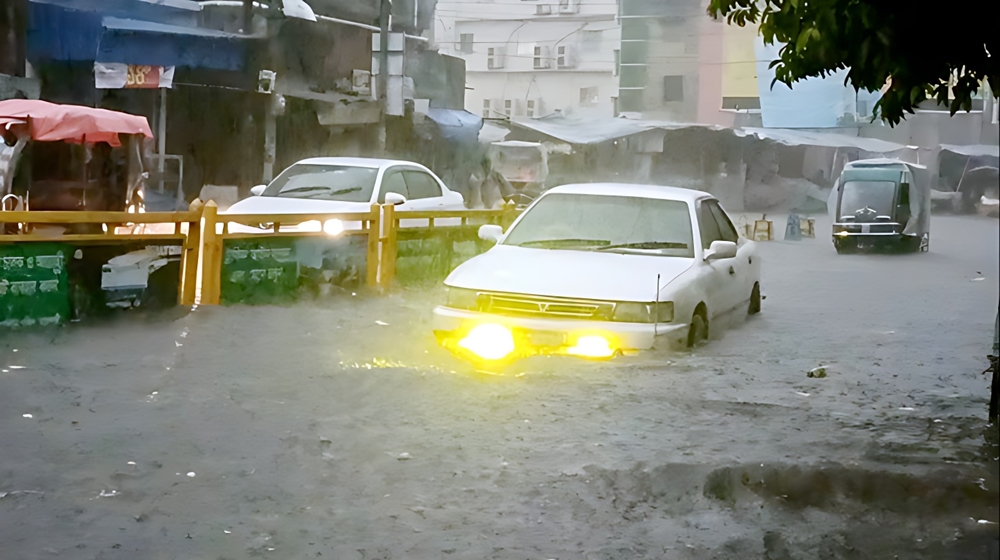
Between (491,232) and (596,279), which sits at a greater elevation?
(491,232)

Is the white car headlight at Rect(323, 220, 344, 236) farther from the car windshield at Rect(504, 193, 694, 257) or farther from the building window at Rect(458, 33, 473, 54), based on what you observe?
the building window at Rect(458, 33, 473, 54)

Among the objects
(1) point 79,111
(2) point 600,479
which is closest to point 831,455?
(2) point 600,479

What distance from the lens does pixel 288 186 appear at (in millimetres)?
12500

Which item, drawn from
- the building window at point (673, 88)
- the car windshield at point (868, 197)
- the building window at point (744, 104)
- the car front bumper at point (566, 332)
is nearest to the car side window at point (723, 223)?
the car front bumper at point (566, 332)

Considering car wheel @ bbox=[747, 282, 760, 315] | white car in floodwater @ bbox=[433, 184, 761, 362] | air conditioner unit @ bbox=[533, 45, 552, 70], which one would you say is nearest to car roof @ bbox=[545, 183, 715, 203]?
white car in floodwater @ bbox=[433, 184, 761, 362]

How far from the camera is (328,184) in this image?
12.5 m

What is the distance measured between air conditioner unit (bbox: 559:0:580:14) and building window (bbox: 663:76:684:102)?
10.5 metres

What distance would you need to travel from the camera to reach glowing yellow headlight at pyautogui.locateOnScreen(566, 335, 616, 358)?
281 inches

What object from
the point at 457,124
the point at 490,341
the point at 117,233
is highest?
the point at 457,124

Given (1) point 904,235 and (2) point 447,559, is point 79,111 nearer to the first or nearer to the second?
(2) point 447,559

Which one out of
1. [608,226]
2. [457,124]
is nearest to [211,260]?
[608,226]

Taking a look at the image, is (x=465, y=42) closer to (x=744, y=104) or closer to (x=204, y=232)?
(x=204, y=232)

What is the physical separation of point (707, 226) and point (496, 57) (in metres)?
9.05

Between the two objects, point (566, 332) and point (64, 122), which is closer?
point (566, 332)
